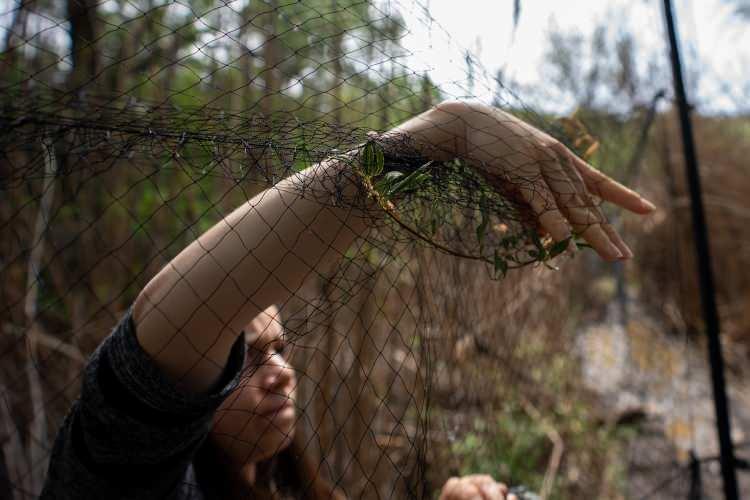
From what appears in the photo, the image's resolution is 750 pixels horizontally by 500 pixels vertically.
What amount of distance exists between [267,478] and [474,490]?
0.99ft

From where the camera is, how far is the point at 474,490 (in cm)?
75

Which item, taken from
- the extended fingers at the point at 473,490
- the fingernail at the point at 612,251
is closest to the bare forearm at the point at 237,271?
the fingernail at the point at 612,251

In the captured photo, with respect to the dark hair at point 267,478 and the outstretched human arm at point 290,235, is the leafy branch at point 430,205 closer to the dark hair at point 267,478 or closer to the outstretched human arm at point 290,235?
the outstretched human arm at point 290,235

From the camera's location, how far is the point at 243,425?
73 centimetres

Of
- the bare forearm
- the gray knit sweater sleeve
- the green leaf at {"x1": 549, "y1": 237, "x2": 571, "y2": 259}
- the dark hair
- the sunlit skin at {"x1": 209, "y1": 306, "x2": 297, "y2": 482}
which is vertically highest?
the green leaf at {"x1": 549, "y1": 237, "x2": 571, "y2": 259}

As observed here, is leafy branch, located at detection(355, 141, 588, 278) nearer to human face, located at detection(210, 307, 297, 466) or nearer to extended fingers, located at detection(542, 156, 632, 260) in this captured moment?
extended fingers, located at detection(542, 156, 632, 260)

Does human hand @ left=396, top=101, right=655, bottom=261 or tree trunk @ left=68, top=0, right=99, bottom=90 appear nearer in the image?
human hand @ left=396, top=101, right=655, bottom=261

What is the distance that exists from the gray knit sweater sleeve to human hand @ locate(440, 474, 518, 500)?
36cm

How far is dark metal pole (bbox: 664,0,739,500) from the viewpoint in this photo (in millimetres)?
1198

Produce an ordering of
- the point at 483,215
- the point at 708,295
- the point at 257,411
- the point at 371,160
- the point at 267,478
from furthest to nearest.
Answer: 1. the point at 708,295
2. the point at 267,478
3. the point at 257,411
4. the point at 483,215
5. the point at 371,160

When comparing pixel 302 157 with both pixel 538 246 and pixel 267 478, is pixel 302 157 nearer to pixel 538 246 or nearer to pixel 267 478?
A: pixel 538 246

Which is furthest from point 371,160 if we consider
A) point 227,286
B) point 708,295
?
point 708,295

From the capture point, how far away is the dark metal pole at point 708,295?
1198 mm

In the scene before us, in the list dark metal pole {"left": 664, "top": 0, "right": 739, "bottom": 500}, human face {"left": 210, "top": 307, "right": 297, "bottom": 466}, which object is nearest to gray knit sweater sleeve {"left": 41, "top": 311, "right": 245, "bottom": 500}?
human face {"left": 210, "top": 307, "right": 297, "bottom": 466}
